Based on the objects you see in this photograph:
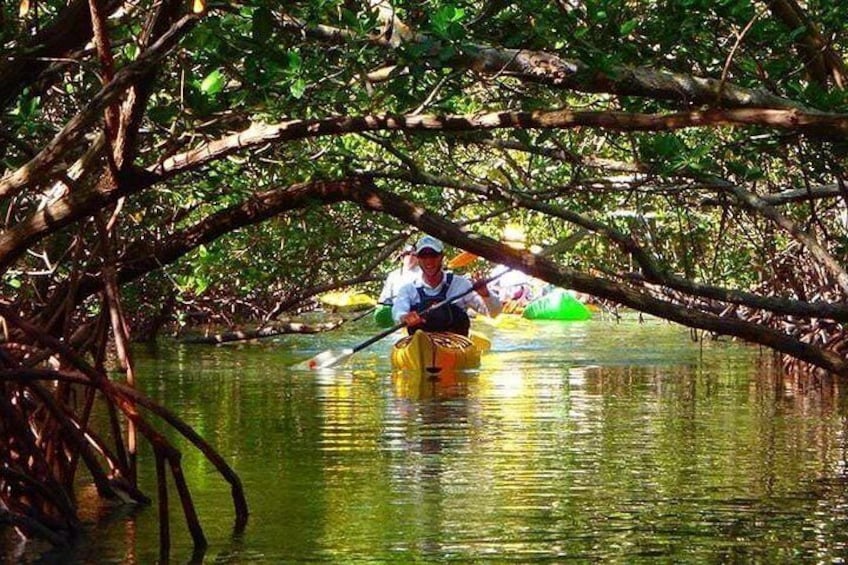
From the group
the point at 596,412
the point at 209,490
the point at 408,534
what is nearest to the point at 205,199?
the point at 209,490

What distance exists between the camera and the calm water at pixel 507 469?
7.19 m

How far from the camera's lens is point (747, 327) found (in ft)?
21.2

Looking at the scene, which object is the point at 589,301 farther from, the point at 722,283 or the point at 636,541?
the point at 636,541

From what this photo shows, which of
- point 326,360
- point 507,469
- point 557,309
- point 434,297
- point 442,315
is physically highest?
point 557,309

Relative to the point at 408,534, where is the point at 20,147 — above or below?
above

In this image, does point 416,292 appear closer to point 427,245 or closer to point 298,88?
point 427,245

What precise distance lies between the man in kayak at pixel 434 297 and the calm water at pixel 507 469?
0.56 meters

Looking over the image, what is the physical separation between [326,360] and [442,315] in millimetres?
1943

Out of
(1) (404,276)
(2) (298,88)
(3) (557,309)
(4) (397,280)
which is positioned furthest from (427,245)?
(3) (557,309)

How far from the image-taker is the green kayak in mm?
32969

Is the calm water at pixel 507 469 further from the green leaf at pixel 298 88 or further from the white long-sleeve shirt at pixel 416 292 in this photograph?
the green leaf at pixel 298 88

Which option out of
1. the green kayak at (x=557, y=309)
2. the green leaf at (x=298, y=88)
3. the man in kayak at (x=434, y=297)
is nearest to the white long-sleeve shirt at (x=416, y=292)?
the man in kayak at (x=434, y=297)

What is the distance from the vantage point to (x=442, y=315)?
16312 mm

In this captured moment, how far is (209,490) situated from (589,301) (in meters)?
31.7
